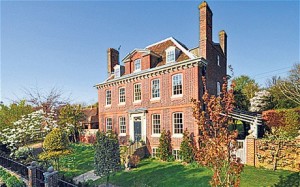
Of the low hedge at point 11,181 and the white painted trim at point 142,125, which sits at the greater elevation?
the white painted trim at point 142,125

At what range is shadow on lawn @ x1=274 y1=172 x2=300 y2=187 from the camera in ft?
28.8

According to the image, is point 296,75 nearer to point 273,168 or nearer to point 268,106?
point 268,106

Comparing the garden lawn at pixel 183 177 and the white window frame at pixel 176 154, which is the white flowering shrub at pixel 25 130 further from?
the white window frame at pixel 176 154

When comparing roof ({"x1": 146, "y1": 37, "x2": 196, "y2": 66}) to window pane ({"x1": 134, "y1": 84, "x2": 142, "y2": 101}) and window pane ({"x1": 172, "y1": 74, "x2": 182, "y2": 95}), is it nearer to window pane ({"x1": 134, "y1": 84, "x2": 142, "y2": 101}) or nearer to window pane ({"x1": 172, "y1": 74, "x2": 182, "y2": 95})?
window pane ({"x1": 172, "y1": 74, "x2": 182, "y2": 95})

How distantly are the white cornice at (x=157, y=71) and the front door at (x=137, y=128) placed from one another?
406cm

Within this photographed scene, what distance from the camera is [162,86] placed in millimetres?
17031

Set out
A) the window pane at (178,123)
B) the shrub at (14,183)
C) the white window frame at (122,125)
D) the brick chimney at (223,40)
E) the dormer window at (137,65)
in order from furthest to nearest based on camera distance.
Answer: the white window frame at (122,125)
the brick chimney at (223,40)
the dormer window at (137,65)
the window pane at (178,123)
the shrub at (14,183)

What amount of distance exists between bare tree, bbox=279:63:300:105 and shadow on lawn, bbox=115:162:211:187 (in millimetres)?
17077

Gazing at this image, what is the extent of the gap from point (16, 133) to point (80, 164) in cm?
545

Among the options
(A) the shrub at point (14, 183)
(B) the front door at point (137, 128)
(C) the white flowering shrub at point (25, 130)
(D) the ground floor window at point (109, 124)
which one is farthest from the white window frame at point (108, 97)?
(A) the shrub at point (14, 183)

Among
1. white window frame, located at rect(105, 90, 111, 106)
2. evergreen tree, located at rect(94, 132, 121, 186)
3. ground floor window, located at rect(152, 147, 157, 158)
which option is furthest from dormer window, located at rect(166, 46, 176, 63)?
evergreen tree, located at rect(94, 132, 121, 186)

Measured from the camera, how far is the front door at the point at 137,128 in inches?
731

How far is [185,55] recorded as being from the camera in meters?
16.5

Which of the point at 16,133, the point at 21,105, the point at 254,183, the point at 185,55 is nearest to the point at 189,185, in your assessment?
the point at 254,183
